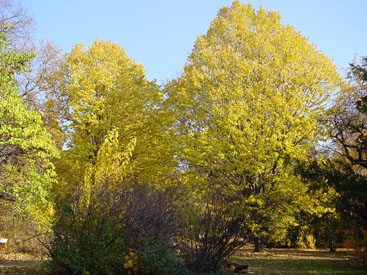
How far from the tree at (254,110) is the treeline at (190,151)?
3.0 inches

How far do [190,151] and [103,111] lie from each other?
524 cm

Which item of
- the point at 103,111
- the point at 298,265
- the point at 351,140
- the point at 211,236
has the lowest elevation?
the point at 298,265

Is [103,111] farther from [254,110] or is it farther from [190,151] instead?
[254,110]

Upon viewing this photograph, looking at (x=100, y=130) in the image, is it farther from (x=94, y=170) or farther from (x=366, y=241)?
(x=366, y=241)

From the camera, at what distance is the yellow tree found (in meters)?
15.8

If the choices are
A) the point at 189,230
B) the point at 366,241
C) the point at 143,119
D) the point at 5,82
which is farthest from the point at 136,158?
the point at 366,241

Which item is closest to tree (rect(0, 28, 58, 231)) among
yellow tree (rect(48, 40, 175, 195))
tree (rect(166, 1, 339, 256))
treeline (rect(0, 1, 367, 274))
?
treeline (rect(0, 1, 367, 274))

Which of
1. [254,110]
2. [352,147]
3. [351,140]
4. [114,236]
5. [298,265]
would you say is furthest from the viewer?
[254,110]

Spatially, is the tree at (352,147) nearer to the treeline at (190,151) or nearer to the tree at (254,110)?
the treeline at (190,151)

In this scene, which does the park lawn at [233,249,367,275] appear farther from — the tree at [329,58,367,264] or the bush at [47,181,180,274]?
the bush at [47,181,180,274]

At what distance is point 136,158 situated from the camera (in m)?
17.1

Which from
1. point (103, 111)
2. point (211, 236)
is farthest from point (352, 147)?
point (103, 111)

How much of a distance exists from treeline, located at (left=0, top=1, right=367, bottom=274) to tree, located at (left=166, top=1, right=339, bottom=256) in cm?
8

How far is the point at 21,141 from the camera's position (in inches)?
439
